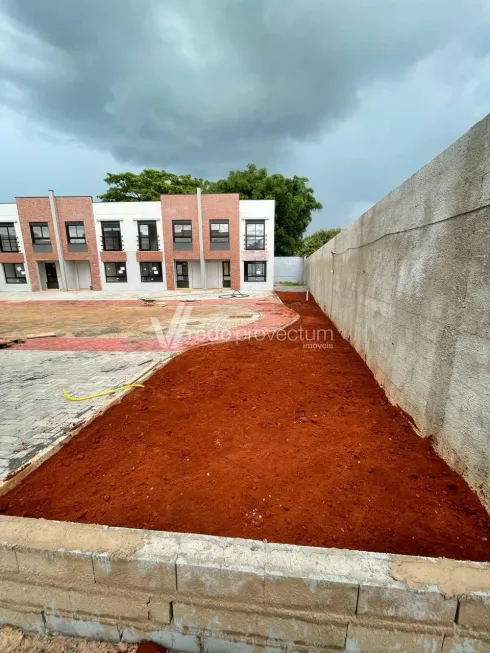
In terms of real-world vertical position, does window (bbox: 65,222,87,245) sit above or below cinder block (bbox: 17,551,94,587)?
above

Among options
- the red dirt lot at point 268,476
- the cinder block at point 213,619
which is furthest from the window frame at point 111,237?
the cinder block at point 213,619

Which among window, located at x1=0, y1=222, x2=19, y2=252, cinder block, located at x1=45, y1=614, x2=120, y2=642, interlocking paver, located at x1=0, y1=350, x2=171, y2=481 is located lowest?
cinder block, located at x1=45, y1=614, x2=120, y2=642

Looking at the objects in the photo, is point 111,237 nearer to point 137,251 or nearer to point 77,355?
point 137,251

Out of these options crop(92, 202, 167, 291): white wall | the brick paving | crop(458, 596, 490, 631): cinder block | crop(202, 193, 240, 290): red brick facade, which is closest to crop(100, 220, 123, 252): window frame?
crop(92, 202, 167, 291): white wall

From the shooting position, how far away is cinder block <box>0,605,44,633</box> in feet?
5.19

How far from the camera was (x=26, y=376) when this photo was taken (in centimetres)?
487

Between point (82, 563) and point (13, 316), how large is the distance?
1329 cm

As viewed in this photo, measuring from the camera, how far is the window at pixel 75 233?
2277 centimetres

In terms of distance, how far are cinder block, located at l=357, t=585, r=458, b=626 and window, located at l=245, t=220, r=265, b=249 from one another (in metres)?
22.5

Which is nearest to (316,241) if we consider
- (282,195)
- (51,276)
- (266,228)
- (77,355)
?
(282,195)

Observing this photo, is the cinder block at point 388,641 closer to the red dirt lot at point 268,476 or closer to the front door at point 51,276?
the red dirt lot at point 268,476

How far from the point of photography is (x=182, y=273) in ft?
78.9

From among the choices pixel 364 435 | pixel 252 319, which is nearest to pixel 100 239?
pixel 252 319

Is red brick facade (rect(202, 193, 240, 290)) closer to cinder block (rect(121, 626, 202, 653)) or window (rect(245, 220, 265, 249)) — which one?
window (rect(245, 220, 265, 249))
